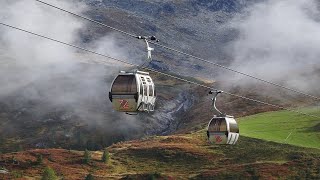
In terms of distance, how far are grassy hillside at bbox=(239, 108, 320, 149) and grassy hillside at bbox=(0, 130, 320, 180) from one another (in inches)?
192

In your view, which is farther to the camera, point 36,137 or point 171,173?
point 36,137

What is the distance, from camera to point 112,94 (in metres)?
29.4

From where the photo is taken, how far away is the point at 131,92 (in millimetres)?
28750

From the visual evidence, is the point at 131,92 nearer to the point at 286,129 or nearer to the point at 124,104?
the point at 124,104

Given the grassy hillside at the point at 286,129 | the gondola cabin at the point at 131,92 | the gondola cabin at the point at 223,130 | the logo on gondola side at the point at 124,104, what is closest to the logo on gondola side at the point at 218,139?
the gondola cabin at the point at 223,130

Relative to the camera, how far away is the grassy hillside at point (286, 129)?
109 metres

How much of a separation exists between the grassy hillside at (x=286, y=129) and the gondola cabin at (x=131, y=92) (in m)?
80.8

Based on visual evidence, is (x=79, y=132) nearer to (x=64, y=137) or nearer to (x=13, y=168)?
(x=64, y=137)

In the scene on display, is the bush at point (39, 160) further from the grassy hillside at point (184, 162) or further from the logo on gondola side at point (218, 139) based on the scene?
the logo on gondola side at point (218, 139)

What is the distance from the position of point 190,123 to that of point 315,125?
73.3 m

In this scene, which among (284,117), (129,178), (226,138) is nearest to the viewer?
(226,138)

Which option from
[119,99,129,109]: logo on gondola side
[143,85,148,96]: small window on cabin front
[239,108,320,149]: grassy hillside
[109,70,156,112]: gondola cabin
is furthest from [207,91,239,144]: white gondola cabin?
[239,108,320,149]: grassy hillside

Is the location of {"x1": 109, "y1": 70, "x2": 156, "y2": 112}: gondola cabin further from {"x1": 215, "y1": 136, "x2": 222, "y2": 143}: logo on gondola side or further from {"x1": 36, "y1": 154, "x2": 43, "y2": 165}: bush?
{"x1": 36, "y1": 154, "x2": 43, "y2": 165}: bush

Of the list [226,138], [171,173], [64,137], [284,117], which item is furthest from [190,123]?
[226,138]
